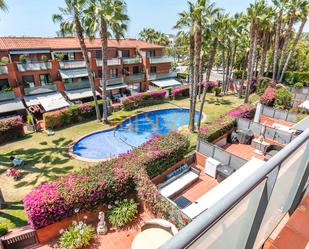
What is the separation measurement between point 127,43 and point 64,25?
20.8 meters

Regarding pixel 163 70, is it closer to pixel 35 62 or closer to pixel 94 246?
pixel 35 62

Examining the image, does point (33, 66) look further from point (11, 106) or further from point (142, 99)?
point (142, 99)

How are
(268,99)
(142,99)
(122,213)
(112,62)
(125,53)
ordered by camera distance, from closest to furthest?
(122,213), (268,99), (142,99), (112,62), (125,53)

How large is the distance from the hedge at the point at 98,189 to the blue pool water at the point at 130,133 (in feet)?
26.2

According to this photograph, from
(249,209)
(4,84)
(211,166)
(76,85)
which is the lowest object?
(211,166)

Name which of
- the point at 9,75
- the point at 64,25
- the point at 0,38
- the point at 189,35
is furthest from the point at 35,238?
the point at 0,38

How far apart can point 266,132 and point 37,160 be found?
71.9 feet

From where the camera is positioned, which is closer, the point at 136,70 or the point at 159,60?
the point at 136,70

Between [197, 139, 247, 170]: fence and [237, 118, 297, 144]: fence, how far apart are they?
624cm

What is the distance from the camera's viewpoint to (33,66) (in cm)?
2994

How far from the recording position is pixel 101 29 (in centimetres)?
2273

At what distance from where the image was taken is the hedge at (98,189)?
410 inches

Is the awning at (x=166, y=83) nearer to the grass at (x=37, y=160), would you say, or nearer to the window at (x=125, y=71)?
the window at (x=125, y=71)

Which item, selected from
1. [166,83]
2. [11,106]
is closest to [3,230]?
[11,106]
